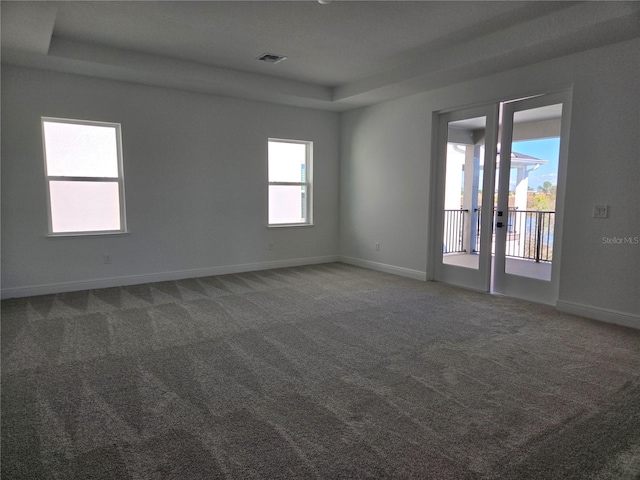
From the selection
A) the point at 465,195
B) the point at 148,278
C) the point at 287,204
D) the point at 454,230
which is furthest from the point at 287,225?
the point at 465,195

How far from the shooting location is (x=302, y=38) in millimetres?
4148

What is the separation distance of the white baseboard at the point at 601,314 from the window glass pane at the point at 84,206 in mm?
5397

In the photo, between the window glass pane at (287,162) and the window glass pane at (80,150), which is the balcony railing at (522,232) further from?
the window glass pane at (80,150)

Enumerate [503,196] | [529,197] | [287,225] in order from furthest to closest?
[287,225], [503,196], [529,197]

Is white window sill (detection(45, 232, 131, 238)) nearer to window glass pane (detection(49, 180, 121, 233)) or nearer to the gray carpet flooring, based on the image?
window glass pane (detection(49, 180, 121, 233))

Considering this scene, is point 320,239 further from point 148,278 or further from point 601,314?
point 601,314

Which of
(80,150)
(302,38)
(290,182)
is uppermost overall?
(302,38)

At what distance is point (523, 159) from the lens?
455cm

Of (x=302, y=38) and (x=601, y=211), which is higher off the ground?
(x=302, y=38)

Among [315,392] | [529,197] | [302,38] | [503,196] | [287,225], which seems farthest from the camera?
[287,225]

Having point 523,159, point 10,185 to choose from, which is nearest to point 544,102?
point 523,159

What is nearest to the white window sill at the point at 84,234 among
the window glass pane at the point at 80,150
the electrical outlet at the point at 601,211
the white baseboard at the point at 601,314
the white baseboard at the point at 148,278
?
the white baseboard at the point at 148,278

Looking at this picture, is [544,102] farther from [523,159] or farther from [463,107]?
[463,107]

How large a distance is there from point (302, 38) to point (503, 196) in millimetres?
2902
